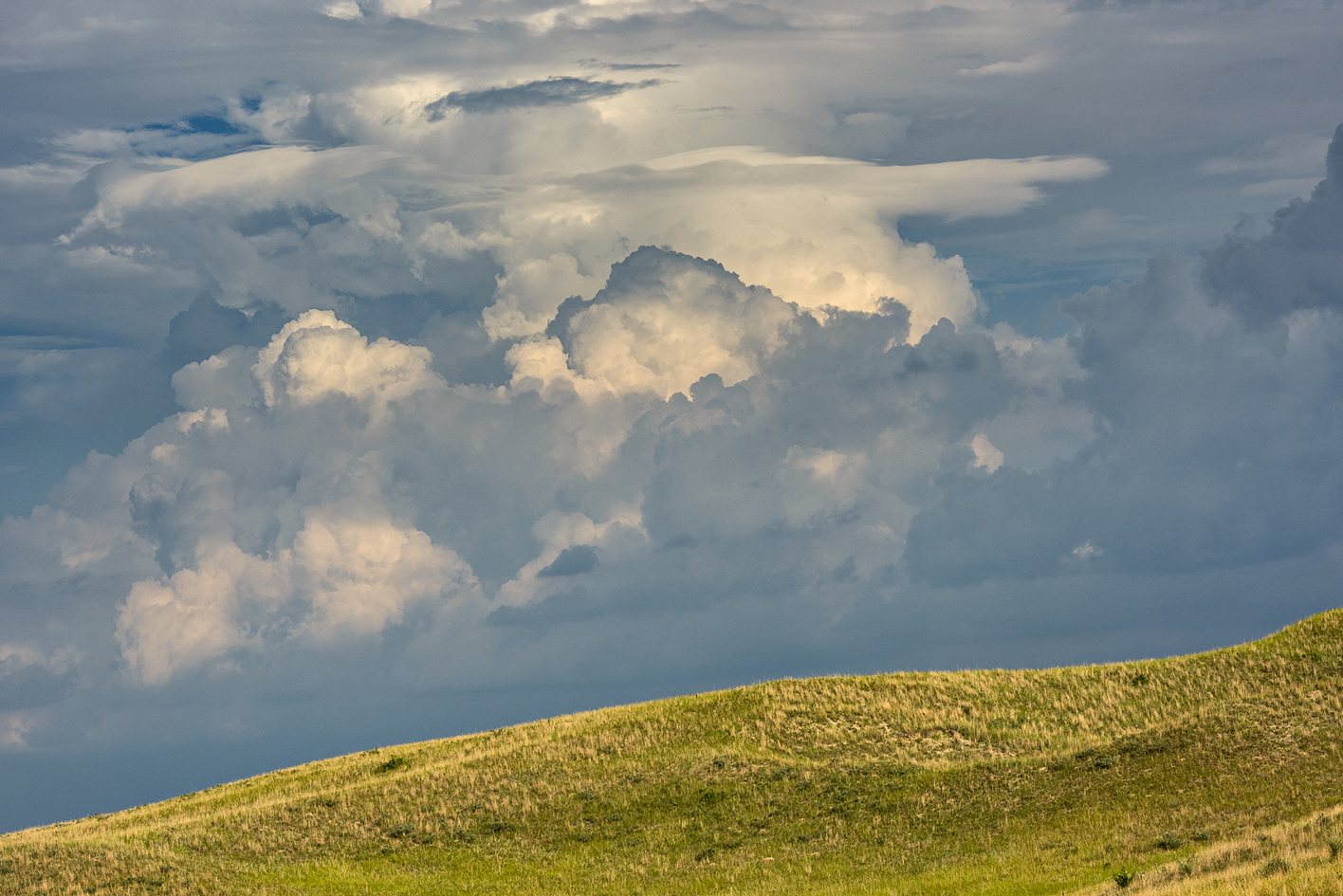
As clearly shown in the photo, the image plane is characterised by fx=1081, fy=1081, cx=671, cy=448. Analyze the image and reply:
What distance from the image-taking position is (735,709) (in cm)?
6188

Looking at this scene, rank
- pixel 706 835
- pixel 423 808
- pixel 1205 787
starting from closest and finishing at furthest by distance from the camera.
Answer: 1. pixel 1205 787
2. pixel 706 835
3. pixel 423 808

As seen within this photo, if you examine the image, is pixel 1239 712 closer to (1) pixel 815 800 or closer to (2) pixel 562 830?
(1) pixel 815 800

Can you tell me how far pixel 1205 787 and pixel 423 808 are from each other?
34.7m

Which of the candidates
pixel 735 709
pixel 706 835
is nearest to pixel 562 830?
pixel 706 835

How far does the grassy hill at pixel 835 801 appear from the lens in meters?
37.7

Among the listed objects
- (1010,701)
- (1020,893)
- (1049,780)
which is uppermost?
(1010,701)

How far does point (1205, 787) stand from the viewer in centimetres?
4141

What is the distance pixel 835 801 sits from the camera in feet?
158

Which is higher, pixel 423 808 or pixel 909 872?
pixel 423 808

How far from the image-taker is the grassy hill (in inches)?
1485

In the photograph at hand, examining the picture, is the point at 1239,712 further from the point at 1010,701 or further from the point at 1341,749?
the point at 1010,701

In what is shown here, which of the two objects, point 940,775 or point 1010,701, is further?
point 1010,701

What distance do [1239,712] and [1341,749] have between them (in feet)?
21.1

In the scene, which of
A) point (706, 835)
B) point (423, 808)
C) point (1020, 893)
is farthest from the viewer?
point (423, 808)
